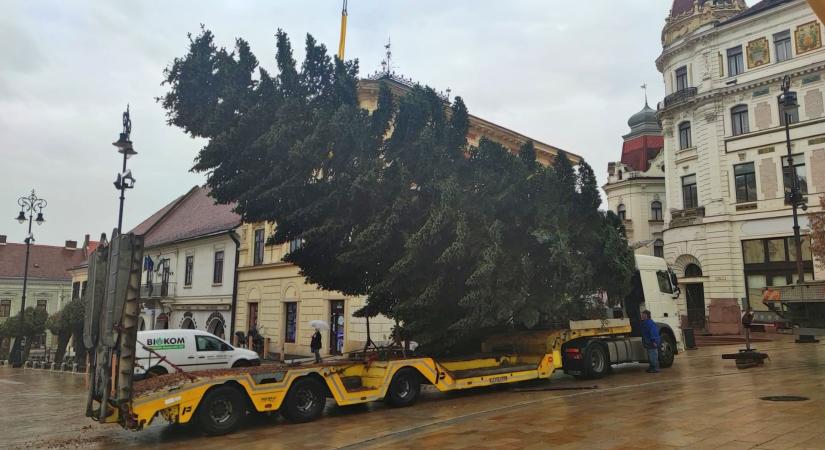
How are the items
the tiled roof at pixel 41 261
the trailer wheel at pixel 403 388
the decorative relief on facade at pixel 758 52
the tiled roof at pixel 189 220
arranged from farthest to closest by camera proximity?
the tiled roof at pixel 41 261 → the tiled roof at pixel 189 220 → the decorative relief on facade at pixel 758 52 → the trailer wheel at pixel 403 388

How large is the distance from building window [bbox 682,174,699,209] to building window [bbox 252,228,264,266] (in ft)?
88.2

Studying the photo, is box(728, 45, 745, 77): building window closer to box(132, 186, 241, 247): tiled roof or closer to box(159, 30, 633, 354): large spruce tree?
box(159, 30, 633, 354): large spruce tree

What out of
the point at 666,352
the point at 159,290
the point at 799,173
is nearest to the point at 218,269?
the point at 159,290

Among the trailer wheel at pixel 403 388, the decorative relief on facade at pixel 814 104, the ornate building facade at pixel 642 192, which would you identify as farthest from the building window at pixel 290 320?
the ornate building facade at pixel 642 192

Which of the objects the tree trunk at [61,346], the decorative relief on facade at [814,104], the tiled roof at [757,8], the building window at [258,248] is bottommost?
the tree trunk at [61,346]

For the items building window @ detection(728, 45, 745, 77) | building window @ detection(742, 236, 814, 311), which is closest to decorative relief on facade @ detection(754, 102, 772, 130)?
building window @ detection(728, 45, 745, 77)

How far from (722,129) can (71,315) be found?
39.5 metres

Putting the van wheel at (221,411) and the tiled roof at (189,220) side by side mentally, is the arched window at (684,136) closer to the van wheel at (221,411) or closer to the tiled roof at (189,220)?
the tiled roof at (189,220)

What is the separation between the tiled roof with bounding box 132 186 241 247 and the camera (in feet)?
122

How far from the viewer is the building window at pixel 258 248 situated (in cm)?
3306

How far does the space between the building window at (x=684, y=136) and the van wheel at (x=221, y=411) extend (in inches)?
1451

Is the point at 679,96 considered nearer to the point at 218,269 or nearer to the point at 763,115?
the point at 763,115

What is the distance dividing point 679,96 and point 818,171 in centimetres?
936

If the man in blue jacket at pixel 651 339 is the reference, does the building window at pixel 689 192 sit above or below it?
above
